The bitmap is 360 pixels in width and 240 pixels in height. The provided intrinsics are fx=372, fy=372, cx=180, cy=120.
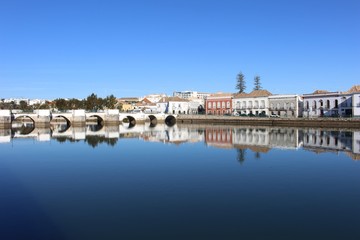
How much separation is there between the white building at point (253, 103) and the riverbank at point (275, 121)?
7.67 m

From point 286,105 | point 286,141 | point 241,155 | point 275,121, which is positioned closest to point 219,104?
point 286,105

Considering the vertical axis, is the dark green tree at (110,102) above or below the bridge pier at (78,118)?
above

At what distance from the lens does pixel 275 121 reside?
70000mm

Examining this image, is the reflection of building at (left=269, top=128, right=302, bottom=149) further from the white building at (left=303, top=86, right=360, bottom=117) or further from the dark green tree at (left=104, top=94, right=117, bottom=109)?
the dark green tree at (left=104, top=94, right=117, bottom=109)

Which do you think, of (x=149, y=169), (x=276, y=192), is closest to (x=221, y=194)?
(x=276, y=192)

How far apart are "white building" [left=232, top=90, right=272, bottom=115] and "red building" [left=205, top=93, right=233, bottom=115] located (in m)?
1.56

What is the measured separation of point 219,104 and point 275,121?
83.2 ft

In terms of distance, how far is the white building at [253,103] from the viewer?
274 ft

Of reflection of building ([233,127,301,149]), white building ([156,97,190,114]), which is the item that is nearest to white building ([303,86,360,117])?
reflection of building ([233,127,301,149])

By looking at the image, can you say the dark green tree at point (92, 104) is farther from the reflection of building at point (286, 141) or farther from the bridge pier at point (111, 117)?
the reflection of building at point (286, 141)

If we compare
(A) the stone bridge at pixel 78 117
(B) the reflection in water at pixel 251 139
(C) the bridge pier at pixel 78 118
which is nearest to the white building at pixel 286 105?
(A) the stone bridge at pixel 78 117

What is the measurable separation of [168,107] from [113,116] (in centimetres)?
2715

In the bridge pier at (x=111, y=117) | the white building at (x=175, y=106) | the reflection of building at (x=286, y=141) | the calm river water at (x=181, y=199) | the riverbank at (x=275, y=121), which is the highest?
the white building at (x=175, y=106)

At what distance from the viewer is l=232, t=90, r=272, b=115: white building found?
8356cm
